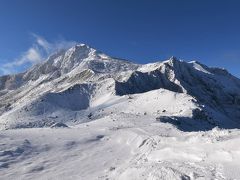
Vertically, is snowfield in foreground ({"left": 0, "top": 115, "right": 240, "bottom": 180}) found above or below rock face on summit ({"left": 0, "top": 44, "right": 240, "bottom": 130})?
below

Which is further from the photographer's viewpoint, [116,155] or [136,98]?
[136,98]

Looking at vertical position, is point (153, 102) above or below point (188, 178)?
above

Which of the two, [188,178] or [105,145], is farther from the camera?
[105,145]

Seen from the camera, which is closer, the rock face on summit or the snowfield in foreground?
the snowfield in foreground

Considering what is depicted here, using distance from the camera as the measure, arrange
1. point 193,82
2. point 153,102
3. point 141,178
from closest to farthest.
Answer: point 141,178 → point 153,102 → point 193,82

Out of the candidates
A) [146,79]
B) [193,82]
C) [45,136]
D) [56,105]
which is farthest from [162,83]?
[45,136]

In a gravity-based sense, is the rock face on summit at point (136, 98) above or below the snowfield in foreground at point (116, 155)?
above

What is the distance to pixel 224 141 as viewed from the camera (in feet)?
72.0

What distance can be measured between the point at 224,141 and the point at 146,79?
95.7 meters

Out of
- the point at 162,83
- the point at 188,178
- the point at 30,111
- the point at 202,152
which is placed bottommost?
the point at 188,178

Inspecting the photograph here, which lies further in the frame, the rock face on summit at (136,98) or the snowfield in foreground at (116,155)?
the rock face on summit at (136,98)

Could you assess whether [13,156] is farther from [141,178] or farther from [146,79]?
[146,79]

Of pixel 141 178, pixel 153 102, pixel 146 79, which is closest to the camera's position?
Result: pixel 141 178

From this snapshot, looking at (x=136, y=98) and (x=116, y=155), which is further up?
(x=136, y=98)
